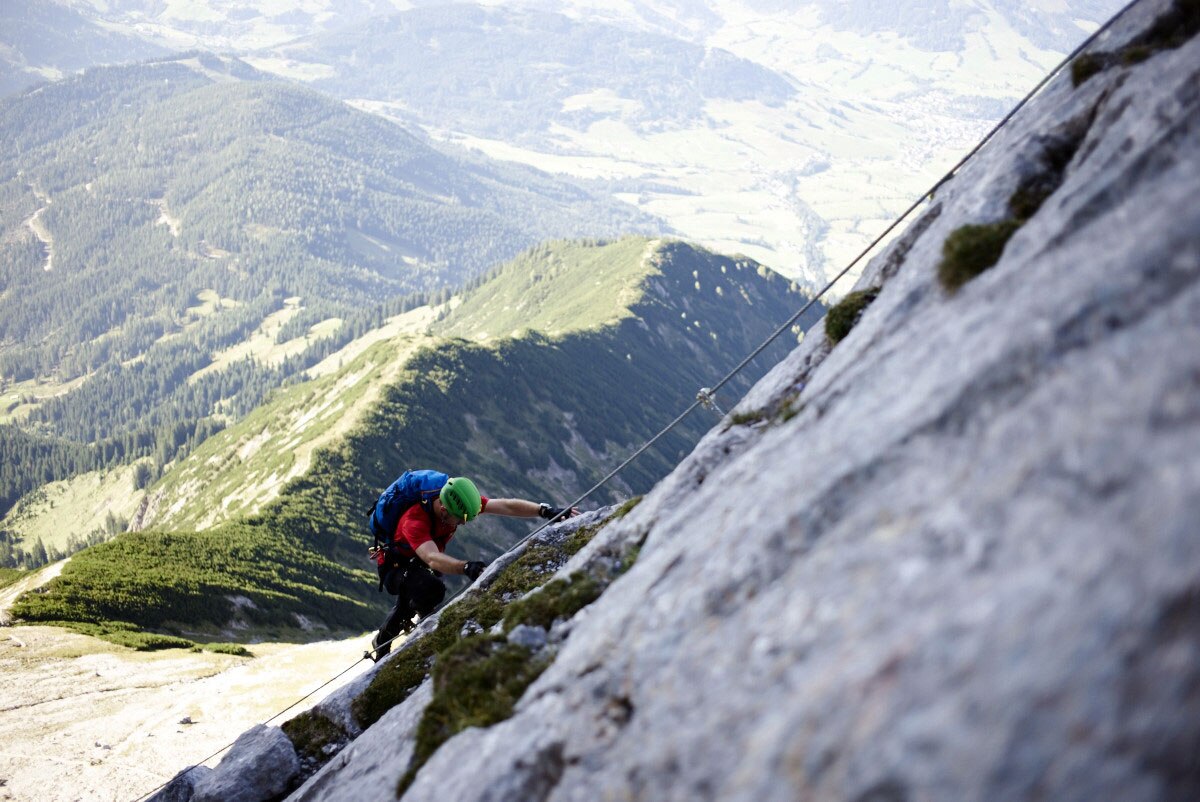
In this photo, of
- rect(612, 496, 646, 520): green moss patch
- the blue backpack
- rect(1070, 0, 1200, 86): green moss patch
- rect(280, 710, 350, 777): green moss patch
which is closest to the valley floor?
rect(280, 710, 350, 777): green moss patch

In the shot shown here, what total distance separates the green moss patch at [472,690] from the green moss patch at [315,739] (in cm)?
706

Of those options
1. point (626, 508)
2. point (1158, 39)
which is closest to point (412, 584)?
point (626, 508)

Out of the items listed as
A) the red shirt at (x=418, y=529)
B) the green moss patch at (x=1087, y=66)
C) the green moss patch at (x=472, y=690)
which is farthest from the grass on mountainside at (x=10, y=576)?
the green moss patch at (x=1087, y=66)

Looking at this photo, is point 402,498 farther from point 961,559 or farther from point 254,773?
point 961,559

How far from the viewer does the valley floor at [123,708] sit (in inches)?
1148

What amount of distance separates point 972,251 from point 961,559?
16.8ft

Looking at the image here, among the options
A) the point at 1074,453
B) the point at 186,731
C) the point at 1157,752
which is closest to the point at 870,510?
the point at 1074,453

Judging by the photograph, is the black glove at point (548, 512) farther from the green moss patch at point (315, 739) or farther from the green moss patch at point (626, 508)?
the green moss patch at point (315, 739)

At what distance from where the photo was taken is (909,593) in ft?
20.9

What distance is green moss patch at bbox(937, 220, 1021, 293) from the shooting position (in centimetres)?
973

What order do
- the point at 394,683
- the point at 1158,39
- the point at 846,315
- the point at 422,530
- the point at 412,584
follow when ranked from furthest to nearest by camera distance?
1. the point at 412,584
2. the point at 422,530
3. the point at 394,683
4. the point at 846,315
5. the point at 1158,39

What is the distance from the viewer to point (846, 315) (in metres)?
13.2

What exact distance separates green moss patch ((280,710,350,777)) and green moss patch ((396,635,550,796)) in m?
7.06

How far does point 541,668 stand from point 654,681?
3.37 metres
